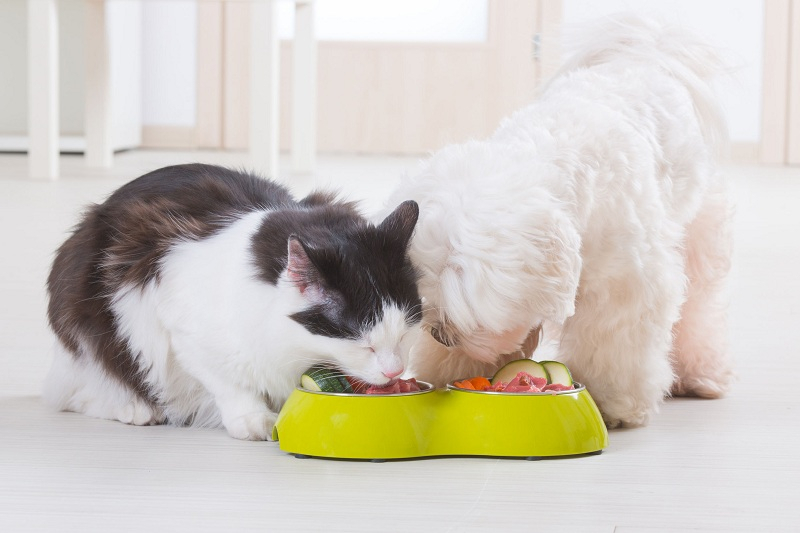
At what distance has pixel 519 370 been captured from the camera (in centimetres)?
169

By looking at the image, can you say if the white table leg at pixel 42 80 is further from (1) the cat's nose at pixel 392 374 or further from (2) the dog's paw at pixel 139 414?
(1) the cat's nose at pixel 392 374

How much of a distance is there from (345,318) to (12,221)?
2.88 m

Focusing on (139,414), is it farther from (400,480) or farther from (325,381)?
(400,480)

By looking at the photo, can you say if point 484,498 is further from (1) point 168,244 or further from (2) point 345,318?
(1) point 168,244

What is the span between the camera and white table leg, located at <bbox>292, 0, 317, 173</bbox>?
6.04 m

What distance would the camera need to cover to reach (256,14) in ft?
16.5

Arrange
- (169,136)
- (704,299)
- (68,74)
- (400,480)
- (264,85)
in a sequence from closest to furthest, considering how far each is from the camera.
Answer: (400,480), (704,299), (264,85), (68,74), (169,136)

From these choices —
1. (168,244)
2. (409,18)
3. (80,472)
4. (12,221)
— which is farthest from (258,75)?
(80,472)

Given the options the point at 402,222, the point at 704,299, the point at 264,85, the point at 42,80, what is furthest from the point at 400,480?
the point at 42,80

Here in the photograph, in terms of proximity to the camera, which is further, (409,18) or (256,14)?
(409,18)

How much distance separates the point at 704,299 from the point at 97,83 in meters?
4.73

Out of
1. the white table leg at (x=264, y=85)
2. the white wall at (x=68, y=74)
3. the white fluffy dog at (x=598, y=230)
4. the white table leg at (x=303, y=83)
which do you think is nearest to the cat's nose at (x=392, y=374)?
the white fluffy dog at (x=598, y=230)

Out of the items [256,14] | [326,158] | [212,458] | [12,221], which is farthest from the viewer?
[326,158]

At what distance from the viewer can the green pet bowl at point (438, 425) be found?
5.05 ft
